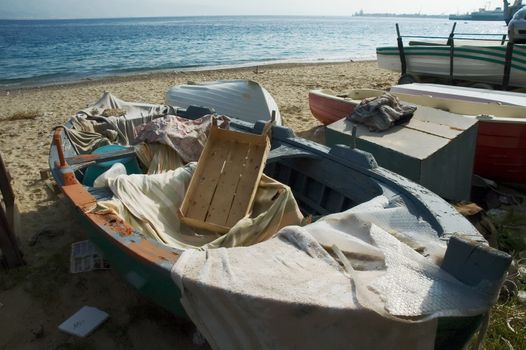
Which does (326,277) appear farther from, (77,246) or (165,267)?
(77,246)

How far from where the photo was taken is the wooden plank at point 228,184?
3625 millimetres

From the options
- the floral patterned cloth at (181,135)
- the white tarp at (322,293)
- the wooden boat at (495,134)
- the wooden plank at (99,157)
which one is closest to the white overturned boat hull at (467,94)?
the wooden boat at (495,134)

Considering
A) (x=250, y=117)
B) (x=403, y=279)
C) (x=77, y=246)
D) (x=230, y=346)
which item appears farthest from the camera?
(x=250, y=117)

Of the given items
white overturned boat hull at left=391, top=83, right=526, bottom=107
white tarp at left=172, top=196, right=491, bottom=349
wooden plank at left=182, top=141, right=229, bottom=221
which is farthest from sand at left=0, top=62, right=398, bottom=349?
white overturned boat hull at left=391, top=83, right=526, bottom=107

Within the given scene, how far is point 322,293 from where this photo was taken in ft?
5.53

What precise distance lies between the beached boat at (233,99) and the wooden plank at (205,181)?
3.20 meters

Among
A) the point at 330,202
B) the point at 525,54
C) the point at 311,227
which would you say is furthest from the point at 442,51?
the point at 311,227

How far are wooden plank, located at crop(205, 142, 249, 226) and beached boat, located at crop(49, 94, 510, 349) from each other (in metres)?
0.34

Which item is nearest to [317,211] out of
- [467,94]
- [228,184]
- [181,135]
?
[228,184]

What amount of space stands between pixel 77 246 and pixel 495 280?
3.91 meters

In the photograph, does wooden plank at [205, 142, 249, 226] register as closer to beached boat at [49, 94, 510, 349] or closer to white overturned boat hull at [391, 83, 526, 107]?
beached boat at [49, 94, 510, 349]

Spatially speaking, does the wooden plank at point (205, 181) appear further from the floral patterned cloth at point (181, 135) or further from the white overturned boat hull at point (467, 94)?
the white overturned boat hull at point (467, 94)

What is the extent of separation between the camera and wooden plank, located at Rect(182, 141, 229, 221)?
364cm

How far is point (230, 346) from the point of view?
197 centimetres
